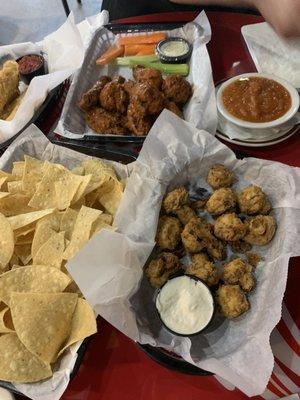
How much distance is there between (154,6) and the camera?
2752 mm

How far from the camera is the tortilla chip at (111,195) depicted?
1717 mm

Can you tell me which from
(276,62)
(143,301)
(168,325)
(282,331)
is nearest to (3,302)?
(143,301)

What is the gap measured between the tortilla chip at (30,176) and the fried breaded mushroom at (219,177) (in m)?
0.68

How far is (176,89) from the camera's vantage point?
2.18 meters

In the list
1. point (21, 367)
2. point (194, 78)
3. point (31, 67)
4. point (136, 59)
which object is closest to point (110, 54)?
point (136, 59)

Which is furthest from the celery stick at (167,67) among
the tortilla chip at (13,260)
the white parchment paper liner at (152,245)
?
the tortilla chip at (13,260)

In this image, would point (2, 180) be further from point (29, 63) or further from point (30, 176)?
point (29, 63)

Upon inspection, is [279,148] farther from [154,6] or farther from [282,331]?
[154,6]

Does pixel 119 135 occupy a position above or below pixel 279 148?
above

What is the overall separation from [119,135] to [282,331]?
1.14 meters

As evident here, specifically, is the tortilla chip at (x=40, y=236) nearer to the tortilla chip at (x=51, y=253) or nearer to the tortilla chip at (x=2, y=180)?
the tortilla chip at (x=51, y=253)

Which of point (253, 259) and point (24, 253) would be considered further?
point (24, 253)

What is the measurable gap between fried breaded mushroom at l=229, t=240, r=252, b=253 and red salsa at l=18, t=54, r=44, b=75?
1553mm

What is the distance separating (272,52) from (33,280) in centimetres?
164
